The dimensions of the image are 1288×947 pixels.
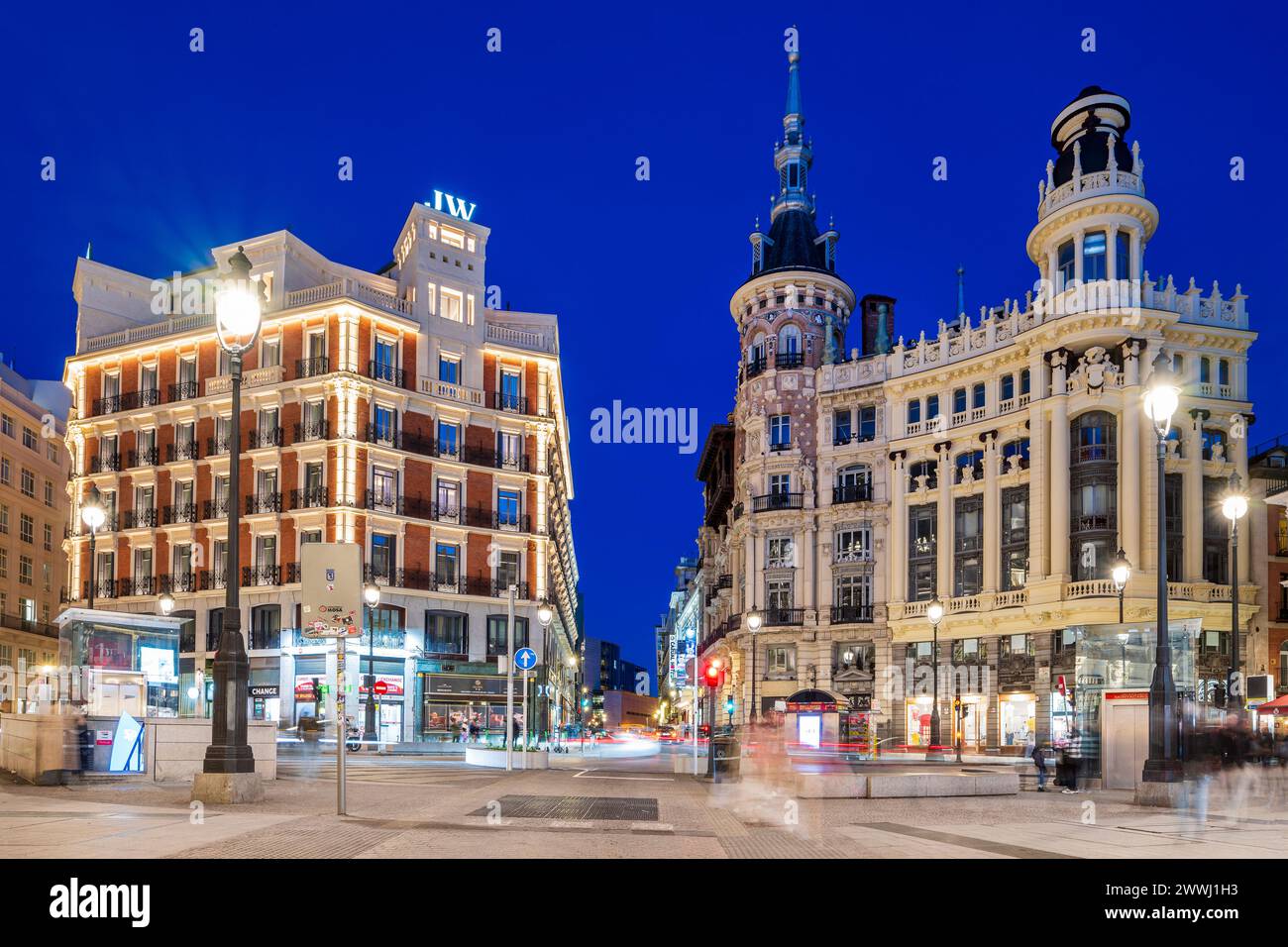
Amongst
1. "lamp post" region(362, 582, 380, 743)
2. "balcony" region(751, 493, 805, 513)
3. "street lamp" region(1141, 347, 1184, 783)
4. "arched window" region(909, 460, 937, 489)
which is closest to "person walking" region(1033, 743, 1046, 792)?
"street lamp" region(1141, 347, 1184, 783)

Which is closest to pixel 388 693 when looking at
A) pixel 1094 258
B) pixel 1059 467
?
pixel 1059 467

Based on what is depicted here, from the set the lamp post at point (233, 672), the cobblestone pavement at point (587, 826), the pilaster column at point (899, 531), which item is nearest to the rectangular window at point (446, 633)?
the pilaster column at point (899, 531)

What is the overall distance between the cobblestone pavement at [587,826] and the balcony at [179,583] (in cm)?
3570

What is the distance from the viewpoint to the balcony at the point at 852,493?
202 ft

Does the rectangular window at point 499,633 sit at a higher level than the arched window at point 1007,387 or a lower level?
lower

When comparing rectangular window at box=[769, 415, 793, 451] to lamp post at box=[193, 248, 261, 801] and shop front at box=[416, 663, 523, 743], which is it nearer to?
shop front at box=[416, 663, 523, 743]

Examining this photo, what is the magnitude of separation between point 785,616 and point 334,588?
167ft

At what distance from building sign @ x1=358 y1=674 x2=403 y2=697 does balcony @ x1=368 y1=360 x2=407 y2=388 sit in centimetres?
1433

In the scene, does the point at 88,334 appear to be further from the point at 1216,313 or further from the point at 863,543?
the point at 1216,313

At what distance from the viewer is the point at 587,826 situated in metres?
14.2

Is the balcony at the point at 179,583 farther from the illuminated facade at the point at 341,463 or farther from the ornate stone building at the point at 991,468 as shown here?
the ornate stone building at the point at 991,468

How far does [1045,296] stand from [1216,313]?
792cm

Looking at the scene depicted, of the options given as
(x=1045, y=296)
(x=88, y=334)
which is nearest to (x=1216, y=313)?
(x=1045, y=296)
